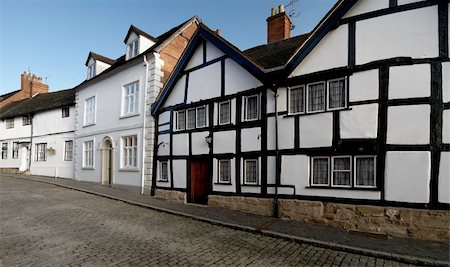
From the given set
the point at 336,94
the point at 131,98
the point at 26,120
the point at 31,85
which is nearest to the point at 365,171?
the point at 336,94

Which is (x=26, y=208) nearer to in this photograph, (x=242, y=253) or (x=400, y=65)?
(x=242, y=253)

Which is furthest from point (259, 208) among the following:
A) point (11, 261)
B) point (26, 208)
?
point (26, 208)

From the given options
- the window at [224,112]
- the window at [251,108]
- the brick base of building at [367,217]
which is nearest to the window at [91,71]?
the window at [224,112]

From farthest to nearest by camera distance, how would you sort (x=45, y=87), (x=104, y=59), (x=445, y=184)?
(x=45, y=87) → (x=104, y=59) → (x=445, y=184)

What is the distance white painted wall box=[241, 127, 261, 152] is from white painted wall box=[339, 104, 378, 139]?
2927mm

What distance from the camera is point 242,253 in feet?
19.5

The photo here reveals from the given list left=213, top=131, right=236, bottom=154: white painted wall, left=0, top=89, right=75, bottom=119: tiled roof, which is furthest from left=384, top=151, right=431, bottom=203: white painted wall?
left=0, top=89, right=75, bottom=119: tiled roof

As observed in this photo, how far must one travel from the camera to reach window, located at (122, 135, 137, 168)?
14940 millimetres

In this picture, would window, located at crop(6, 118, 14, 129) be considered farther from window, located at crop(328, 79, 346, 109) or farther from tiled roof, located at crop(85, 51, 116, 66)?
window, located at crop(328, 79, 346, 109)

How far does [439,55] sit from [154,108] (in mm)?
11436

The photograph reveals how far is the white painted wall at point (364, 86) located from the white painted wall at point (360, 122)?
0.30m

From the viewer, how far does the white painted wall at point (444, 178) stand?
271 inches

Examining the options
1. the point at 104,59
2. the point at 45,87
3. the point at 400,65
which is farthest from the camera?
the point at 45,87

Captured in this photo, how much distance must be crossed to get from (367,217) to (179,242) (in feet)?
17.4
